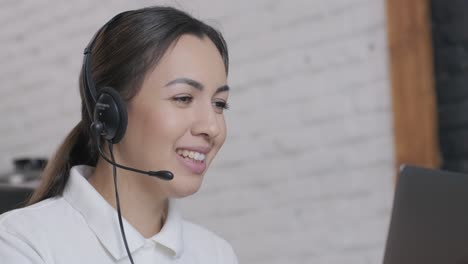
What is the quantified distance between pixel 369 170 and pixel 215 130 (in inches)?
30.3

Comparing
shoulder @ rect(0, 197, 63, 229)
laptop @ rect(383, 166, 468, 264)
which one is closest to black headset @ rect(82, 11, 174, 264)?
shoulder @ rect(0, 197, 63, 229)

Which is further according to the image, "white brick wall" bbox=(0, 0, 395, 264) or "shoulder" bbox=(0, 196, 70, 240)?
"white brick wall" bbox=(0, 0, 395, 264)

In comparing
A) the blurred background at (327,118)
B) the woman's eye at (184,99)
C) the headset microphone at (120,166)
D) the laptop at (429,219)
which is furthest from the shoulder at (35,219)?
the blurred background at (327,118)

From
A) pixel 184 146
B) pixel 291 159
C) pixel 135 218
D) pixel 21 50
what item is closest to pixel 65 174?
pixel 135 218

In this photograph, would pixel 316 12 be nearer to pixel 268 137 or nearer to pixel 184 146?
pixel 268 137

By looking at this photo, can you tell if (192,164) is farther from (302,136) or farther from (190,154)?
(302,136)

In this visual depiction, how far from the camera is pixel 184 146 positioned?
1111 millimetres

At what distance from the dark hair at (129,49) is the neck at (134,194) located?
0.06m

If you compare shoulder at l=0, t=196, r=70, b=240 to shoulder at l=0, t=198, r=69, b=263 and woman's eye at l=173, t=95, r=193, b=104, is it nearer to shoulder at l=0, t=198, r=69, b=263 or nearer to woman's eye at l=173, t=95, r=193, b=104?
shoulder at l=0, t=198, r=69, b=263

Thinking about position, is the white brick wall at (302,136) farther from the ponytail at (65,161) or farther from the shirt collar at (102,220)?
the shirt collar at (102,220)

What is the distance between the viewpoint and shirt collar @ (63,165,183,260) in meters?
1.12

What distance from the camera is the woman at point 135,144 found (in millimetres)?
1087

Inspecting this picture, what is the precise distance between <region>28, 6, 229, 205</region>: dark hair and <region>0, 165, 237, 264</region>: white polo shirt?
0.05m

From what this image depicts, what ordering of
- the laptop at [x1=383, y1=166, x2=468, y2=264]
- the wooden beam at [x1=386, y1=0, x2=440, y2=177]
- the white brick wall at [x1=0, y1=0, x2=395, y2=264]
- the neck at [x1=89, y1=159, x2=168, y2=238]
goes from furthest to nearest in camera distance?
the white brick wall at [x1=0, y1=0, x2=395, y2=264] → the wooden beam at [x1=386, y1=0, x2=440, y2=177] → the neck at [x1=89, y1=159, x2=168, y2=238] → the laptop at [x1=383, y1=166, x2=468, y2=264]
